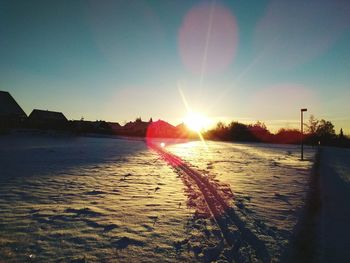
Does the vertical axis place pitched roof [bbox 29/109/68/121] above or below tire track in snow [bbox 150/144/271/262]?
above

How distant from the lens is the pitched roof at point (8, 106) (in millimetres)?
35053

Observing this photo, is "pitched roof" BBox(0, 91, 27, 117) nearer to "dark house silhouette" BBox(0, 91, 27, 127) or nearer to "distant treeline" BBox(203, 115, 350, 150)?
"dark house silhouette" BBox(0, 91, 27, 127)

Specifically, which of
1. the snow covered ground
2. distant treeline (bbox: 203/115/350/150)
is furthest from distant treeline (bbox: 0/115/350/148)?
the snow covered ground

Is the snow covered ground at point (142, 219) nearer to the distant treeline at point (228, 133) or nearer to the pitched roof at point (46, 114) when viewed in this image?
the distant treeline at point (228, 133)

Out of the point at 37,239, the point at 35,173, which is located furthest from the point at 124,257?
the point at 35,173

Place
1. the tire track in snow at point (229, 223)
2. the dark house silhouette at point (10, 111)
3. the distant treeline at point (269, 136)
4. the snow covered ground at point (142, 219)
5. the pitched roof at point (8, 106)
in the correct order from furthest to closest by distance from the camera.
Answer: the distant treeline at point (269, 136)
the pitched roof at point (8, 106)
the dark house silhouette at point (10, 111)
the tire track in snow at point (229, 223)
the snow covered ground at point (142, 219)

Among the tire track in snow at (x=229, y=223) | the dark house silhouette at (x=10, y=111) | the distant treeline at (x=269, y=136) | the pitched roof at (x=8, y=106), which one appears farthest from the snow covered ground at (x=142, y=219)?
the distant treeline at (x=269, y=136)

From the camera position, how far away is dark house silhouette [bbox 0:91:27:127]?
33.6 m

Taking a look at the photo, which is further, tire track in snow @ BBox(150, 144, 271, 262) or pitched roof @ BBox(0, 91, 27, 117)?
pitched roof @ BBox(0, 91, 27, 117)

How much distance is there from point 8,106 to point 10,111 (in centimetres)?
88

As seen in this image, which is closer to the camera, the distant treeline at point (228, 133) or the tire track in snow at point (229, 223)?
the tire track in snow at point (229, 223)

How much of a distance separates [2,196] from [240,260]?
5266mm

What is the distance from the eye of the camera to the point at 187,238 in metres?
4.05

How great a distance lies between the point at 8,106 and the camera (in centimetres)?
3612
